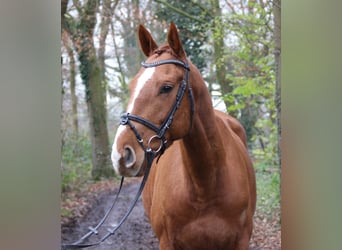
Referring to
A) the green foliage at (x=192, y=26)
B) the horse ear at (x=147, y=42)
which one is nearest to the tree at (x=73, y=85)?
the green foliage at (x=192, y=26)

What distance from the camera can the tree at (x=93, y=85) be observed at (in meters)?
3.80

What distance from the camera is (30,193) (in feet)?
3.60

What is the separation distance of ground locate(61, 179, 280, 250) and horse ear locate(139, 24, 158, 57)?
151 cm

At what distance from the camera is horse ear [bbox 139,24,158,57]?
5.38ft

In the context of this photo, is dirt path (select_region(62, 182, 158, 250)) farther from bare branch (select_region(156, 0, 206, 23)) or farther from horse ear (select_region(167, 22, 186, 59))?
horse ear (select_region(167, 22, 186, 59))

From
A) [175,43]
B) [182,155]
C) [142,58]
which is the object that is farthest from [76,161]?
[175,43]

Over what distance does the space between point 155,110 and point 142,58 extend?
2.97 metres

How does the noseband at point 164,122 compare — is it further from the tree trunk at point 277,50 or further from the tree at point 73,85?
the tree at point 73,85

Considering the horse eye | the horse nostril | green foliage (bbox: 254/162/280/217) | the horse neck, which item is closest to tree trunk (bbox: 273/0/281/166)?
green foliage (bbox: 254/162/280/217)

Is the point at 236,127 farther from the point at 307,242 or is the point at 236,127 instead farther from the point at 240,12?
the point at 307,242

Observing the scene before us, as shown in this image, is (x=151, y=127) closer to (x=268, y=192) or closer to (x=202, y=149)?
(x=202, y=149)

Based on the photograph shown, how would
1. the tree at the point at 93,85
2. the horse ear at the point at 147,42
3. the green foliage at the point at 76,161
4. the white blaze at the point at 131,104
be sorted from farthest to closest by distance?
the tree at the point at 93,85, the green foliage at the point at 76,161, the horse ear at the point at 147,42, the white blaze at the point at 131,104

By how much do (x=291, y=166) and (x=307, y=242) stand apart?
0.17 metres

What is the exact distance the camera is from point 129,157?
1.40m
